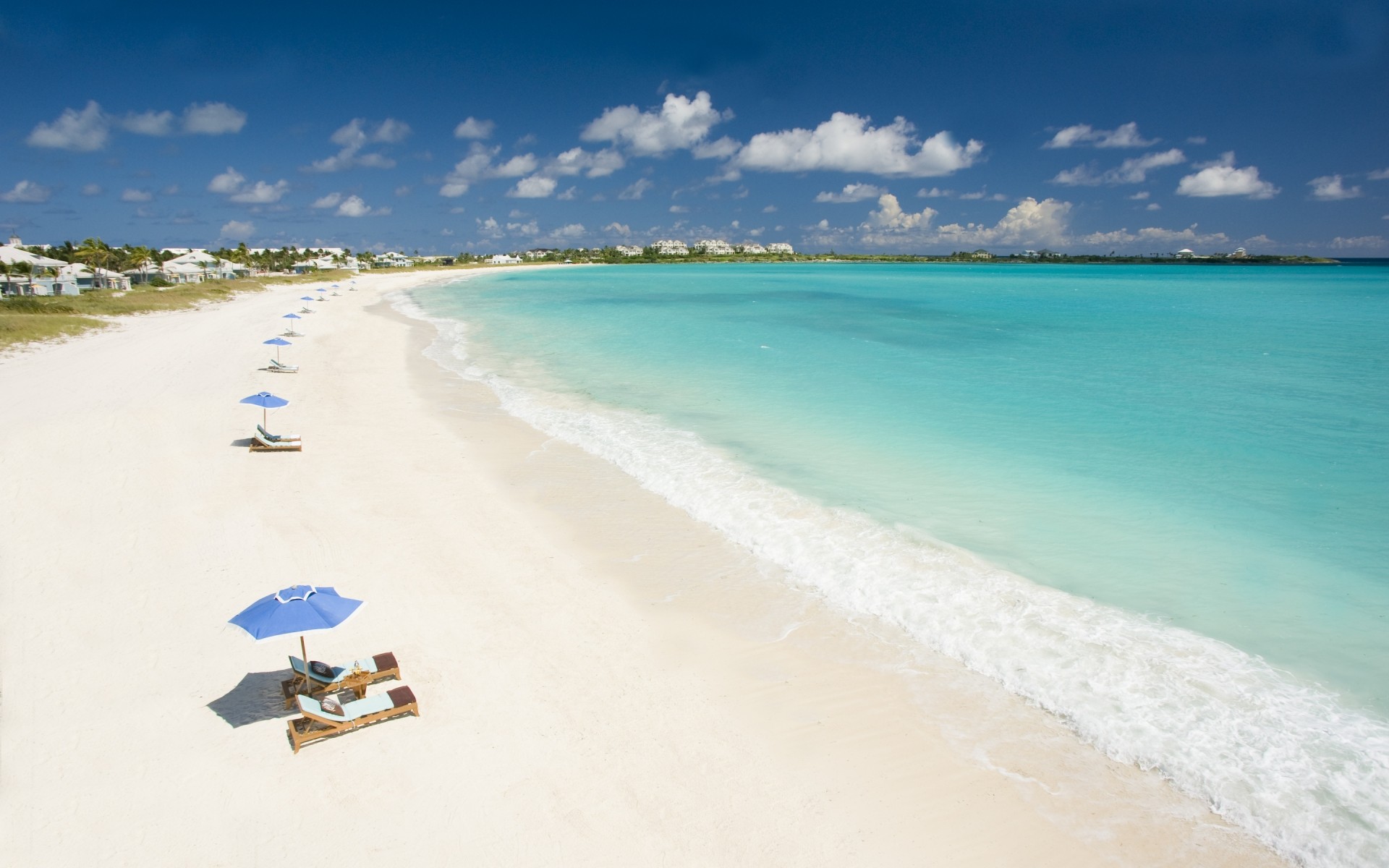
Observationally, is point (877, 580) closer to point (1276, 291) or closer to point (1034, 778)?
point (1034, 778)

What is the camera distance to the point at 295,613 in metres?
6.62

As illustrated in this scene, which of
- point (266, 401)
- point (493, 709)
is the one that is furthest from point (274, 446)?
point (493, 709)

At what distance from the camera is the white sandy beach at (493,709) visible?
5809 mm

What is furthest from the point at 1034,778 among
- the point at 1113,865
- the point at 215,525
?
the point at 215,525

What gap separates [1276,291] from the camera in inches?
3511

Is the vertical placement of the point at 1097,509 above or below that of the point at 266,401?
below

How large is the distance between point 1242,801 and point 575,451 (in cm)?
1306

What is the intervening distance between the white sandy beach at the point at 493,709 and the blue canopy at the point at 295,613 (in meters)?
1.27

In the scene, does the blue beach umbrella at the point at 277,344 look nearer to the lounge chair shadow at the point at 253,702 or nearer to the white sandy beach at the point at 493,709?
the white sandy beach at the point at 493,709

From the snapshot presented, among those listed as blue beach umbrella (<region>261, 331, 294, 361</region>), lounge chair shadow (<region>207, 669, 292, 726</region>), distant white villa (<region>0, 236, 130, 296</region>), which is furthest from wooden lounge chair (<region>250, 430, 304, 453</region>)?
distant white villa (<region>0, 236, 130, 296</region>)

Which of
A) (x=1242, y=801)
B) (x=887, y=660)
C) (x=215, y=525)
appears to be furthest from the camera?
(x=215, y=525)

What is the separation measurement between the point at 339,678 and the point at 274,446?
9872 mm

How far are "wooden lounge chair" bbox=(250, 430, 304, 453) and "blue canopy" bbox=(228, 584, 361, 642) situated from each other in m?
9.56

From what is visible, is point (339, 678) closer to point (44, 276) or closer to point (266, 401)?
point (266, 401)
